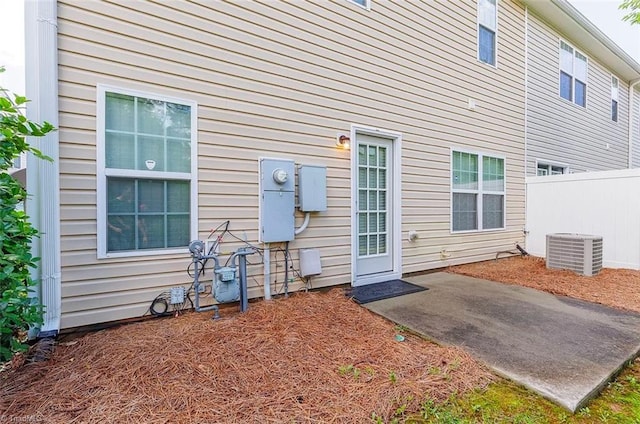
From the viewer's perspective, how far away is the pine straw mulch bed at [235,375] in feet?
Answer: 5.57

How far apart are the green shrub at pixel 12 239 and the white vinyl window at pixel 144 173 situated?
70cm

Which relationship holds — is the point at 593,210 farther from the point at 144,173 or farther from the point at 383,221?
the point at 144,173

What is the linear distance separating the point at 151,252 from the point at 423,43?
5.10 m

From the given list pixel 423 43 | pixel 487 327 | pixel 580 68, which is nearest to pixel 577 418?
pixel 487 327

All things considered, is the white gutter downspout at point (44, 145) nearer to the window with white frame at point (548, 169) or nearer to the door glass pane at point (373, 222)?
the door glass pane at point (373, 222)

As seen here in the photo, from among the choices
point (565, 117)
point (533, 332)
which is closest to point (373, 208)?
point (533, 332)

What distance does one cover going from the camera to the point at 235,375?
2.03 m

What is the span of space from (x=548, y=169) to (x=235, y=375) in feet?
28.6

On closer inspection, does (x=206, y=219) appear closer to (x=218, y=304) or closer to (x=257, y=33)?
(x=218, y=304)

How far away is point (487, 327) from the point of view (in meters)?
2.87

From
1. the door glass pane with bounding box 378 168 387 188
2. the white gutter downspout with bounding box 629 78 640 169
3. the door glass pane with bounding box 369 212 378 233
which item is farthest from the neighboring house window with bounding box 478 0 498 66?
the white gutter downspout with bounding box 629 78 640 169

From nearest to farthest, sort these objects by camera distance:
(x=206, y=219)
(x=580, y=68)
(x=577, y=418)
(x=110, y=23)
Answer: (x=577, y=418)
(x=110, y=23)
(x=206, y=219)
(x=580, y=68)

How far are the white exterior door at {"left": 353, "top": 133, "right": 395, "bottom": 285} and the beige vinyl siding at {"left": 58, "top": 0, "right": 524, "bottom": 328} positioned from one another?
24 centimetres

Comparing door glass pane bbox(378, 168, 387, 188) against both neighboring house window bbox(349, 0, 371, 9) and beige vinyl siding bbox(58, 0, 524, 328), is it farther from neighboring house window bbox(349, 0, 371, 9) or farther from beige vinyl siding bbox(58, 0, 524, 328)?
neighboring house window bbox(349, 0, 371, 9)
